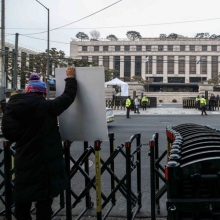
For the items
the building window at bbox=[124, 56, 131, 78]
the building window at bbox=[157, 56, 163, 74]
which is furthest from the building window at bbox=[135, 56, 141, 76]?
the building window at bbox=[157, 56, 163, 74]

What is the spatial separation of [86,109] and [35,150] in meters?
0.87

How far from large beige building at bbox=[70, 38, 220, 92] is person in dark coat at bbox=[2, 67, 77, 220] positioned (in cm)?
10370

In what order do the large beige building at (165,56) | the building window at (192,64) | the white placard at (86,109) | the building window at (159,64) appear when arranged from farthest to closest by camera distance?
the building window at (159,64) → the large beige building at (165,56) → the building window at (192,64) → the white placard at (86,109)

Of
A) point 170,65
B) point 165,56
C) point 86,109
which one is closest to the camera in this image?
point 86,109

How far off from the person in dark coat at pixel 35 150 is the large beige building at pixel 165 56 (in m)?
104

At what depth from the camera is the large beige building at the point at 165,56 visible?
108 metres

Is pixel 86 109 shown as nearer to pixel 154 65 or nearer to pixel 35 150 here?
pixel 35 150

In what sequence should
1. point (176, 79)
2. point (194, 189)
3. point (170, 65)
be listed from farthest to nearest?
1. point (176, 79)
2. point (170, 65)
3. point (194, 189)

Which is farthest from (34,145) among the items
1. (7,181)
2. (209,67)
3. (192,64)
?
(209,67)

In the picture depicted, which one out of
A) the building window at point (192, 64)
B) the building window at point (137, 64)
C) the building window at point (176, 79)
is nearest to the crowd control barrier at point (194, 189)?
the building window at point (137, 64)

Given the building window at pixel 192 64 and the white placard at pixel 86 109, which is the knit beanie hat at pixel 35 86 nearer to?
the white placard at pixel 86 109

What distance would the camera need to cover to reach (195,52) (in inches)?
4230

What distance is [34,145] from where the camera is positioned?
3482 millimetres

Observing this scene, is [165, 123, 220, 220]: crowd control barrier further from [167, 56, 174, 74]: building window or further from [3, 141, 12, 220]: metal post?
[167, 56, 174, 74]: building window
